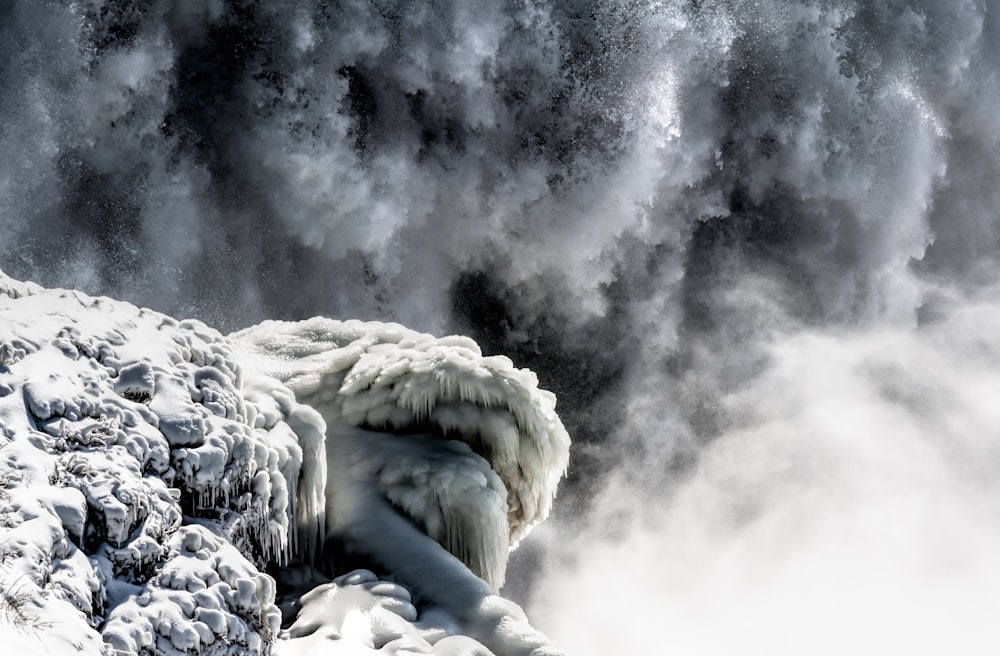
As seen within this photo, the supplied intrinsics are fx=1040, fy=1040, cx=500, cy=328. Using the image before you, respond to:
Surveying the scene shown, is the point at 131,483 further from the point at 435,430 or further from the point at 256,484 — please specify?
the point at 435,430

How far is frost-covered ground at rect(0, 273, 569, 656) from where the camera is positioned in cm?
526

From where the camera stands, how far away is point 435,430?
9.97m

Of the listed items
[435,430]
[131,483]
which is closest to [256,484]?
[131,483]

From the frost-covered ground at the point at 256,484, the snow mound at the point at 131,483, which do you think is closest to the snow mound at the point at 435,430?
the frost-covered ground at the point at 256,484

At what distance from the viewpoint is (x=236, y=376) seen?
7777mm

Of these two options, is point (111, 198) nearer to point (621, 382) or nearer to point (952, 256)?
point (621, 382)

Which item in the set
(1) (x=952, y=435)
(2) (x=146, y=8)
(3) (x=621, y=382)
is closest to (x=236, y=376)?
(2) (x=146, y=8)

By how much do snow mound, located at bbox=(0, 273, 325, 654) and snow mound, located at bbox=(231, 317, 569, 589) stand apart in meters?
1.51

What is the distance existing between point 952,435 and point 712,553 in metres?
14.5

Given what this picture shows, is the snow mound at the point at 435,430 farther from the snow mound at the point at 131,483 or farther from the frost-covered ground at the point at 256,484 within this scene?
the snow mound at the point at 131,483

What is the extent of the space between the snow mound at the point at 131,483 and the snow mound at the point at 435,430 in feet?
4.97

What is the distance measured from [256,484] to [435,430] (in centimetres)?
313

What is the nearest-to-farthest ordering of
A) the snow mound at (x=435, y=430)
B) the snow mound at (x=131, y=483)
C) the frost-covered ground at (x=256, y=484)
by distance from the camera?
the snow mound at (x=131, y=483) < the frost-covered ground at (x=256, y=484) < the snow mound at (x=435, y=430)

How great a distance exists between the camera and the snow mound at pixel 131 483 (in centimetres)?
499
